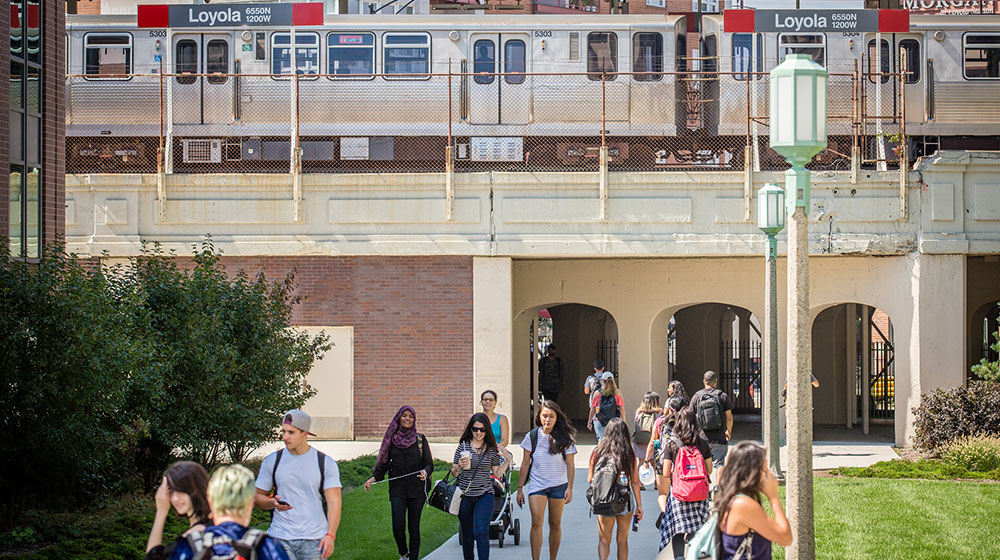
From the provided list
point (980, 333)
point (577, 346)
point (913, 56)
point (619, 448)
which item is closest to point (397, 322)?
point (577, 346)

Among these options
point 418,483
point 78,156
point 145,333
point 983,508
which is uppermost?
point 78,156

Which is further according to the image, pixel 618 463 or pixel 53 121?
pixel 53 121

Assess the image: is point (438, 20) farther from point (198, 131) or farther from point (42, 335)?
point (42, 335)

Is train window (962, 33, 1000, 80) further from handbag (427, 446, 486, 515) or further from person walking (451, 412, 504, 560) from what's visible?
handbag (427, 446, 486, 515)

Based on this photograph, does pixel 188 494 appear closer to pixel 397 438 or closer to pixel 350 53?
pixel 397 438

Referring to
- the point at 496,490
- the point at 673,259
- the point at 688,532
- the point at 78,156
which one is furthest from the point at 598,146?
the point at 688,532

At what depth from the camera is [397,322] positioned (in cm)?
2134

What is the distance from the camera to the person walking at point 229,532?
577 cm

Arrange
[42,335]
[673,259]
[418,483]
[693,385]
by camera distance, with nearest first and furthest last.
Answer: [418,483] → [42,335] → [673,259] → [693,385]

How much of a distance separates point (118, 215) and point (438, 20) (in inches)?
295

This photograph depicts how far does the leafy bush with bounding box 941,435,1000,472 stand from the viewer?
17.1 meters

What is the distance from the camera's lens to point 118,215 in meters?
21.2

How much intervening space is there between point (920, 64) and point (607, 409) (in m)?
13.0

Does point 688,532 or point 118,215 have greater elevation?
point 118,215
